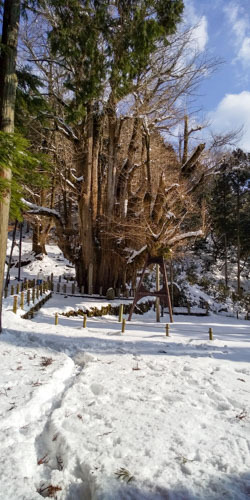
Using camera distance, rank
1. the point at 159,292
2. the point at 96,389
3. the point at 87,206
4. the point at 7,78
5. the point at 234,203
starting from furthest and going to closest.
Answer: the point at 234,203
the point at 87,206
the point at 159,292
the point at 7,78
the point at 96,389

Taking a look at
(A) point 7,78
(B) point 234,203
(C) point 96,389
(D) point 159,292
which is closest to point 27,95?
(A) point 7,78

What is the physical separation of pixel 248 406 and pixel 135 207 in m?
14.7

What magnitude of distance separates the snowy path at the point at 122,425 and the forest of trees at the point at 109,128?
10.5ft

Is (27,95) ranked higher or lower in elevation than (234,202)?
lower

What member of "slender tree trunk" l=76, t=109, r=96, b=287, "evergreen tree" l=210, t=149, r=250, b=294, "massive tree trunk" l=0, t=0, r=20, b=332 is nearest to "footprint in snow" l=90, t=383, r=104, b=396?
"massive tree trunk" l=0, t=0, r=20, b=332

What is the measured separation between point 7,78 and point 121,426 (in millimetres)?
7601

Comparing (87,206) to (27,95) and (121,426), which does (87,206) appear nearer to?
(27,95)

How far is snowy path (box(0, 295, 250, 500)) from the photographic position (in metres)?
2.38

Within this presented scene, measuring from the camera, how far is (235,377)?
17.5ft

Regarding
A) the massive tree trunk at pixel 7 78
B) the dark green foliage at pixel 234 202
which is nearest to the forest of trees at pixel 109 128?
the massive tree trunk at pixel 7 78

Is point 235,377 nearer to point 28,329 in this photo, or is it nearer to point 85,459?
point 85,459

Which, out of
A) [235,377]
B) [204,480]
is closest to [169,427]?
[204,480]

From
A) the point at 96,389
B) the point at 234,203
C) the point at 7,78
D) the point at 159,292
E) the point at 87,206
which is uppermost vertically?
the point at 234,203

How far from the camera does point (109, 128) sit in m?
17.7
